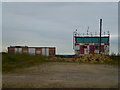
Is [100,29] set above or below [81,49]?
above

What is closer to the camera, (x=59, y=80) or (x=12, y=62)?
(x=59, y=80)

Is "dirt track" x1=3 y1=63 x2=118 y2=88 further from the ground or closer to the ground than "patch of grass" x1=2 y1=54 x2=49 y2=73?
further from the ground

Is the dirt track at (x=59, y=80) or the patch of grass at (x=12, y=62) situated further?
the patch of grass at (x=12, y=62)

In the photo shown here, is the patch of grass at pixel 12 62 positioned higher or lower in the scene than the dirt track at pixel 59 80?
lower

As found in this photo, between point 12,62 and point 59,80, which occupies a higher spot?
point 59,80

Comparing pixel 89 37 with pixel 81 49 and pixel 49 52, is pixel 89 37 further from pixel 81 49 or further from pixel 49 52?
pixel 49 52

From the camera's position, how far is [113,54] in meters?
38.8

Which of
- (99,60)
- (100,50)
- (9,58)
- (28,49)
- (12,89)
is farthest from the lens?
(28,49)

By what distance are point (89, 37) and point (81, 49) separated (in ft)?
9.74

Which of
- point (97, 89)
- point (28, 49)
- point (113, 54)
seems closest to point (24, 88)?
point (97, 89)

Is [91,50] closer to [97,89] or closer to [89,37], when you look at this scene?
[89,37]

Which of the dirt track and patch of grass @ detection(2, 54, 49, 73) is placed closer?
the dirt track

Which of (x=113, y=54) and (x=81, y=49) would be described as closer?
(x=113, y=54)

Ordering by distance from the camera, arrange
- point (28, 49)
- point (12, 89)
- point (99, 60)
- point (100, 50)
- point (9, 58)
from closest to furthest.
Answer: point (12, 89) < point (9, 58) < point (99, 60) < point (100, 50) < point (28, 49)
